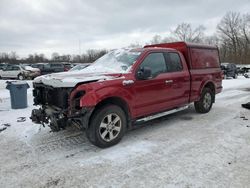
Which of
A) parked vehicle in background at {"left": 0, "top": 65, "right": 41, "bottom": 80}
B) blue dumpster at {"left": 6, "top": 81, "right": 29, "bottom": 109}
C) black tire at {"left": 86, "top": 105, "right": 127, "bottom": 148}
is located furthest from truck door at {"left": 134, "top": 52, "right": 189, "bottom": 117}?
parked vehicle in background at {"left": 0, "top": 65, "right": 41, "bottom": 80}

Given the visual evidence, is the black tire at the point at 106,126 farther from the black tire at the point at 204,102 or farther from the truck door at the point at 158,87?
the black tire at the point at 204,102

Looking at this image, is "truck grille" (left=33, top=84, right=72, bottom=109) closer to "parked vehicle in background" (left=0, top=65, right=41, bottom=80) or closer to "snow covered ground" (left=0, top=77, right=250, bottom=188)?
"snow covered ground" (left=0, top=77, right=250, bottom=188)

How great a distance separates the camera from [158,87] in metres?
5.54

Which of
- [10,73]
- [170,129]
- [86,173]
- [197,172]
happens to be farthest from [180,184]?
[10,73]

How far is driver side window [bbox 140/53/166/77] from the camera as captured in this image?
5.43 metres

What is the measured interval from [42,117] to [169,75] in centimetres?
300

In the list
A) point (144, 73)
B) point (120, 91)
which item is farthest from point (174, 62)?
point (120, 91)

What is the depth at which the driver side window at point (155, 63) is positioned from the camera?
5.43m

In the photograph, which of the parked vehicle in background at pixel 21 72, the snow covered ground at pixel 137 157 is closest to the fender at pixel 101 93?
the snow covered ground at pixel 137 157

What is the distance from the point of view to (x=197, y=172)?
12.0 feet

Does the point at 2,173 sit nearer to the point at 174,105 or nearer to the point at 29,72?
the point at 174,105

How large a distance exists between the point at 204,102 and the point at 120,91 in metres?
3.62

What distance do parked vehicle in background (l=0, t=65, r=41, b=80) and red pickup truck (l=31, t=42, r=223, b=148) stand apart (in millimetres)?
19406

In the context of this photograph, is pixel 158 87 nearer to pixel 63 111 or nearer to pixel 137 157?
pixel 137 157
